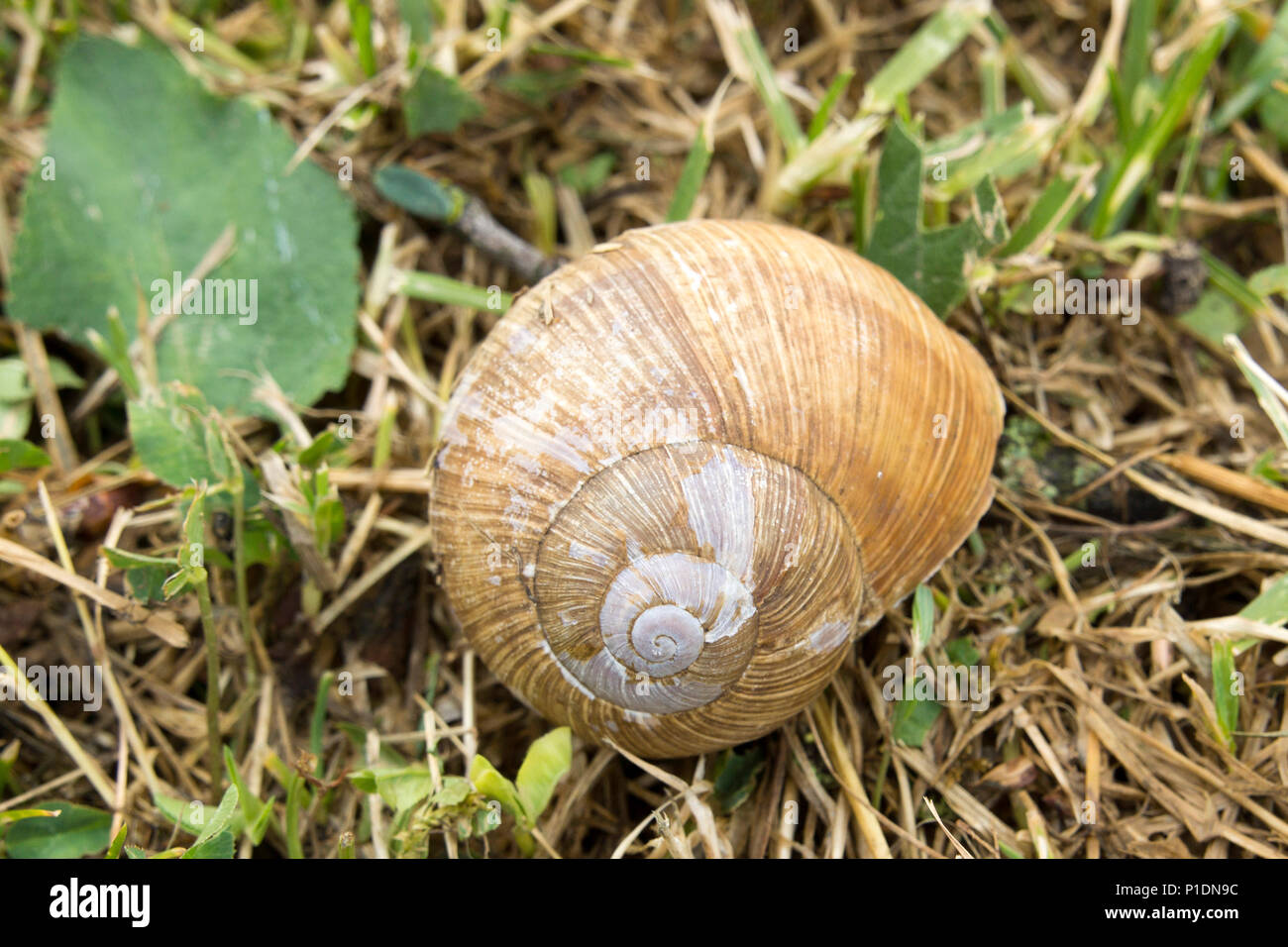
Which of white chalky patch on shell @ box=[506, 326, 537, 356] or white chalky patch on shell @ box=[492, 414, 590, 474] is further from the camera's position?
white chalky patch on shell @ box=[506, 326, 537, 356]

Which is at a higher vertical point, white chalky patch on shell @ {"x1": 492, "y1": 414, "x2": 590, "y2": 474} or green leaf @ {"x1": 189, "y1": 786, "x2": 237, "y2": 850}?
white chalky patch on shell @ {"x1": 492, "y1": 414, "x2": 590, "y2": 474}

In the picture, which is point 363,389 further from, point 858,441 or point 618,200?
point 858,441

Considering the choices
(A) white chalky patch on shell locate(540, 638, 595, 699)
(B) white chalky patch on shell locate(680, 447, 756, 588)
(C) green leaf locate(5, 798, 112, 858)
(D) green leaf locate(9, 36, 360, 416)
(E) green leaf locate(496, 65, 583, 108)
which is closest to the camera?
(B) white chalky patch on shell locate(680, 447, 756, 588)

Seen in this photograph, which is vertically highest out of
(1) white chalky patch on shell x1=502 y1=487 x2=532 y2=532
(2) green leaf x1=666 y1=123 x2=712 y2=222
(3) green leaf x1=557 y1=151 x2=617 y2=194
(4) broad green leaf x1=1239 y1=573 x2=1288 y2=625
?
(3) green leaf x1=557 y1=151 x2=617 y2=194

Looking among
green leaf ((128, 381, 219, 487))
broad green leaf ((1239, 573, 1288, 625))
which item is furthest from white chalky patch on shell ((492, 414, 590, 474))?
broad green leaf ((1239, 573, 1288, 625))

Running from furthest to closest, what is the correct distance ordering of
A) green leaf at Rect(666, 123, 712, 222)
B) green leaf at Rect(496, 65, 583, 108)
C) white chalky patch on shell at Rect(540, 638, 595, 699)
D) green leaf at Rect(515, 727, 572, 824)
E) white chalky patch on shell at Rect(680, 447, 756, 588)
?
green leaf at Rect(496, 65, 583, 108) → green leaf at Rect(666, 123, 712, 222) → green leaf at Rect(515, 727, 572, 824) → white chalky patch on shell at Rect(540, 638, 595, 699) → white chalky patch on shell at Rect(680, 447, 756, 588)

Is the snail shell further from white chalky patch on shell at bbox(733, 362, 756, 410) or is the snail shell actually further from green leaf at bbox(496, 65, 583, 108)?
green leaf at bbox(496, 65, 583, 108)

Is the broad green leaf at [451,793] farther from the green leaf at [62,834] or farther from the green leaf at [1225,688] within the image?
the green leaf at [1225,688]
